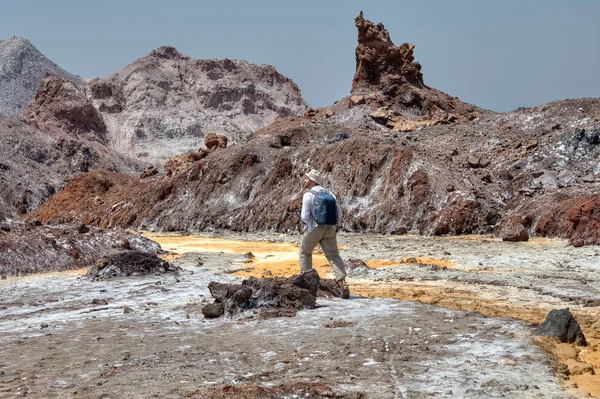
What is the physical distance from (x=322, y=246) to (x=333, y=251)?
0.73 ft

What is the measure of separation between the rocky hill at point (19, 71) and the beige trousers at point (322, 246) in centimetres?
11990

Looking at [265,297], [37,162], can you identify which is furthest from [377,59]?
[265,297]

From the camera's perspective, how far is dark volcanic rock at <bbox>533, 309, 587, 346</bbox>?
237 inches

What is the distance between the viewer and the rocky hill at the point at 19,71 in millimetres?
118875

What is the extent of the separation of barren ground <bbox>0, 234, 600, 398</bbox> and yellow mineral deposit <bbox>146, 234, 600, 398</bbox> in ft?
0.09

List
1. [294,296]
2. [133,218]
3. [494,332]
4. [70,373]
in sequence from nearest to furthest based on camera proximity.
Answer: [70,373] < [494,332] < [294,296] < [133,218]

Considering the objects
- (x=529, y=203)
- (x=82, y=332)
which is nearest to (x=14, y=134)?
(x=529, y=203)

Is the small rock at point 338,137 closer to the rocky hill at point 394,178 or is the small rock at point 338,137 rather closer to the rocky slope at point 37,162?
the rocky hill at point 394,178

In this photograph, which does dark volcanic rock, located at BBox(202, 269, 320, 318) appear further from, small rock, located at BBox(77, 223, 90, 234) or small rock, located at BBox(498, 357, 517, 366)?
small rock, located at BBox(77, 223, 90, 234)

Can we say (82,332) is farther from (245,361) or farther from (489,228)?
(489,228)

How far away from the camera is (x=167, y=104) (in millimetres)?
102562

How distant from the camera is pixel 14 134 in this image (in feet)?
224

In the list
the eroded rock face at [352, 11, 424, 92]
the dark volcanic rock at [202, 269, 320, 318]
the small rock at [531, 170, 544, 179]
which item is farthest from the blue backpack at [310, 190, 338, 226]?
the eroded rock face at [352, 11, 424, 92]

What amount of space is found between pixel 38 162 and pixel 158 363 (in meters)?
67.1
